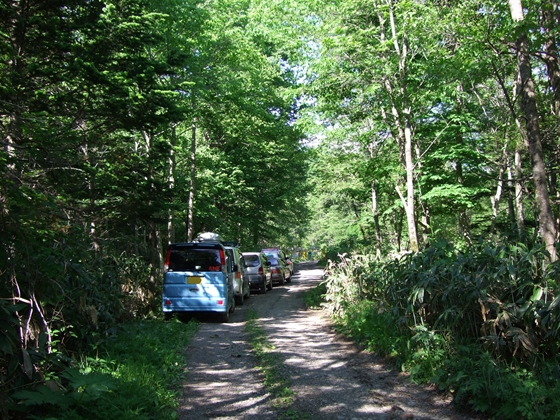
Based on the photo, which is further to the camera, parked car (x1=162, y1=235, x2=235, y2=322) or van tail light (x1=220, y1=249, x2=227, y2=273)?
→ van tail light (x1=220, y1=249, x2=227, y2=273)

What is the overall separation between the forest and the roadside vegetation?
27mm

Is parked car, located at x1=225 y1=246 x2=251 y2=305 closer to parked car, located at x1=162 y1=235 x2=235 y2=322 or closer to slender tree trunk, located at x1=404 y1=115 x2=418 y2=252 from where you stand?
parked car, located at x1=162 y1=235 x2=235 y2=322

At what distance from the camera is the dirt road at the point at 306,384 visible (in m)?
4.74

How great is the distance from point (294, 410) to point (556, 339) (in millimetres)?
3021

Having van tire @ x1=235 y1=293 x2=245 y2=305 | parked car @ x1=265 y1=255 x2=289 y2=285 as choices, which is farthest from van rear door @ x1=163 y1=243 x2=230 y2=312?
parked car @ x1=265 y1=255 x2=289 y2=285

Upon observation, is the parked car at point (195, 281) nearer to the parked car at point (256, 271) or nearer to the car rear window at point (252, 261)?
the parked car at point (256, 271)

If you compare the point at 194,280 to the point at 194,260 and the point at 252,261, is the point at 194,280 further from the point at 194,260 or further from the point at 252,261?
the point at 252,261

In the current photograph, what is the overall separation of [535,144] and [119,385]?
6.46 m

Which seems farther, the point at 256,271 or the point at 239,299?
the point at 256,271

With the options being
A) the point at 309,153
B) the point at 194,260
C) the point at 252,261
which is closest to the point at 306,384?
the point at 194,260

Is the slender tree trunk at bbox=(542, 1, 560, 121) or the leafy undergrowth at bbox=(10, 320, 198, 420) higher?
the slender tree trunk at bbox=(542, 1, 560, 121)

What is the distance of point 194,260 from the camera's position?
11188 mm

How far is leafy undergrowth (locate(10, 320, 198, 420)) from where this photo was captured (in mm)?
3609

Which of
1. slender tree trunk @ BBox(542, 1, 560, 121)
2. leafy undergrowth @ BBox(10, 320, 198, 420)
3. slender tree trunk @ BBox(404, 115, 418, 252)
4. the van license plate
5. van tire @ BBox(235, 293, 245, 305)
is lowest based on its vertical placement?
van tire @ BBox(235, 293, 245, 305)
